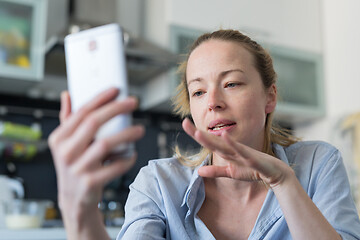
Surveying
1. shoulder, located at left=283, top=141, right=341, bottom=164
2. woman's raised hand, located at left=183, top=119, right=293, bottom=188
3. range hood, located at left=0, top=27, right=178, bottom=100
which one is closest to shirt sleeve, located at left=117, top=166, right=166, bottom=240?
woman's raised hand, located at left=183, top=119, right=293, bottom=188

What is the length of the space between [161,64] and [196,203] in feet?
5.26

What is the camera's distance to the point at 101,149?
543mm

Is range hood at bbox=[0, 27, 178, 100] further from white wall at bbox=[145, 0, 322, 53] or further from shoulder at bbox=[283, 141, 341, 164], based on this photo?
shoulder at bbox=[283, 141, 341, 164]

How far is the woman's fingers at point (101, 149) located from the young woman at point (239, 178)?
207 mm

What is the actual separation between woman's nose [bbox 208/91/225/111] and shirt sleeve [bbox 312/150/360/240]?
0.29 meters

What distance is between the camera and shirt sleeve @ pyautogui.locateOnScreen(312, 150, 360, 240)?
968 mm

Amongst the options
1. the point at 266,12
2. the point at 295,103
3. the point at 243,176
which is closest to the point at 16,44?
the point at 266,12

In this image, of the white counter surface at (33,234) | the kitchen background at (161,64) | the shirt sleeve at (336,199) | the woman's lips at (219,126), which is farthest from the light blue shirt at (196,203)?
the kitchen background at (161,64)

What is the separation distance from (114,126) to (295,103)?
2628 mm

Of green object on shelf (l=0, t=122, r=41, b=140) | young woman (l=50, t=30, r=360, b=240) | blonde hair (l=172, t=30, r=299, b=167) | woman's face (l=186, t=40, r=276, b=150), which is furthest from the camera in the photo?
green object on shelf (l=0, t=122, r=41, b=140)

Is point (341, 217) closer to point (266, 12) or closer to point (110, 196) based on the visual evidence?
point (110, 196)

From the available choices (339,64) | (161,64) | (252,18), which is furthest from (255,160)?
(339,64)

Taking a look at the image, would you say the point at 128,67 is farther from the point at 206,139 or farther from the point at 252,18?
the point at 206,139

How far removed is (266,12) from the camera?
303cm
